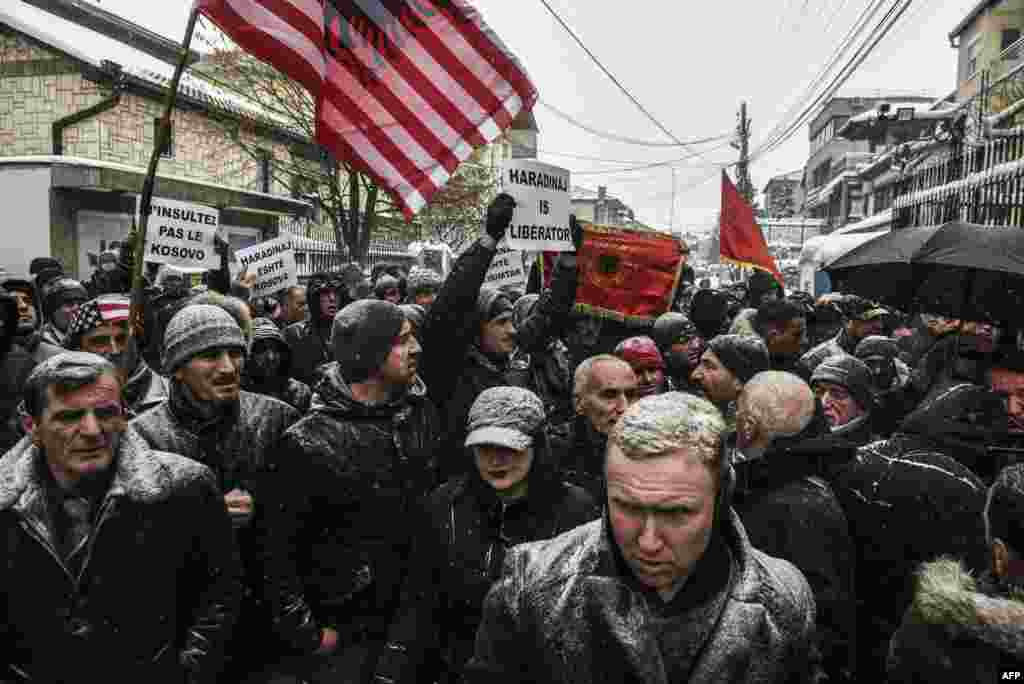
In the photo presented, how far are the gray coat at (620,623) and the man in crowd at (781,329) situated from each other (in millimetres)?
4051

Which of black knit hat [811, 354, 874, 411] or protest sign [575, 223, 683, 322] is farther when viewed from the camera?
protest sign [575, 223, 683, 322]

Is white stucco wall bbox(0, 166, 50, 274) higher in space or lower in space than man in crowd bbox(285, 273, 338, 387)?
higher

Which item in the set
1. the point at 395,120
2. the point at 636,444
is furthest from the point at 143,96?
the point at 636,444

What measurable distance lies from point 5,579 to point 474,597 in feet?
4.68

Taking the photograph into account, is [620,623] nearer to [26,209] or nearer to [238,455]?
[238,455]

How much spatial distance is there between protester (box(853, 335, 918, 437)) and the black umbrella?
0.42m

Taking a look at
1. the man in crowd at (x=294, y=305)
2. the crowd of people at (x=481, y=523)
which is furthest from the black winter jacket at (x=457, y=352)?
the man in crowd at (x=294, y=305)

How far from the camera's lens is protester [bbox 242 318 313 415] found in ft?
15.8

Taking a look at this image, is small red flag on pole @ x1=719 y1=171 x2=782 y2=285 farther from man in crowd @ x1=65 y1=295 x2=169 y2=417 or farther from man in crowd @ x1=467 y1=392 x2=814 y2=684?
man in crowd @ x1=467 y1=392 x2=814 y2=684

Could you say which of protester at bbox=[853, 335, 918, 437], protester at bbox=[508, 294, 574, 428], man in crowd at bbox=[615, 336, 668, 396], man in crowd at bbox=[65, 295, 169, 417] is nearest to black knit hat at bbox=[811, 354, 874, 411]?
protester at bbox=[853, 335, 918, 437]

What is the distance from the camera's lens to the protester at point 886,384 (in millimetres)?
4984

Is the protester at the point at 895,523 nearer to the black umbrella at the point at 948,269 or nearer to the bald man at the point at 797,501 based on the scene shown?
the bald man at the point at 797,501

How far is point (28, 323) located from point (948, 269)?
6.20 metres

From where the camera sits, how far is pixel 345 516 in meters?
3.14
